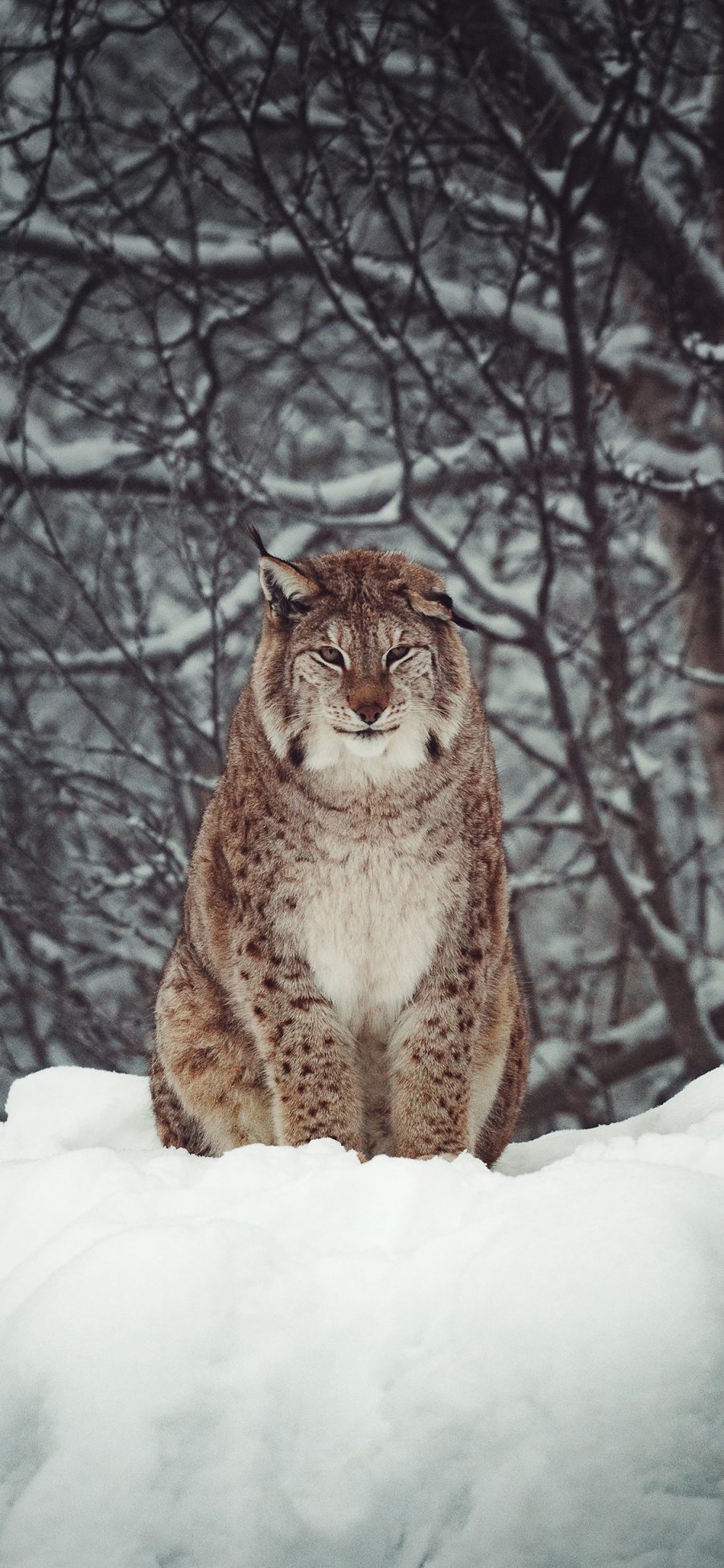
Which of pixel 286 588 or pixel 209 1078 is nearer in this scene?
pixel 286 588

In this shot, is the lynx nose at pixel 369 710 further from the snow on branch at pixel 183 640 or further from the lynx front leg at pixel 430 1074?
the snow on branch at pixel 183 640

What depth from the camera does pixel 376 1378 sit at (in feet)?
6.44

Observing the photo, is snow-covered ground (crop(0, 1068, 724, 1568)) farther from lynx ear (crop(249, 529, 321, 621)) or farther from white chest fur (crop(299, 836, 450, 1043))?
lynx ear (crop(249, 529, 321, 621))

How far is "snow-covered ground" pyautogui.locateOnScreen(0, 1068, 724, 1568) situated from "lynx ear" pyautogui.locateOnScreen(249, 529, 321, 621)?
5.12 feet

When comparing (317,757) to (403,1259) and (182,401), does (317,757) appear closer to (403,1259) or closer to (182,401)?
(403,1259)

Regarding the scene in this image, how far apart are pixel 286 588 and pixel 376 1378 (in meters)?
2.02

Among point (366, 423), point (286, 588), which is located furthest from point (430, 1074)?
point (366, 423)

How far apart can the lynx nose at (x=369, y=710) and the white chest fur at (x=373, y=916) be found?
1.01ft

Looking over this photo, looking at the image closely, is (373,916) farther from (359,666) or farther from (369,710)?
(359,666)

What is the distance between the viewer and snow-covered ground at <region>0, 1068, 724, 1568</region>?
5.87 ft

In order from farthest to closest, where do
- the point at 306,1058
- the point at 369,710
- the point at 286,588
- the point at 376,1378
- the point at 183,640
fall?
the point at 183,640 < the point at 286,588 < the point at 306,1058 < the point at 369,710 < the point at 376,1378

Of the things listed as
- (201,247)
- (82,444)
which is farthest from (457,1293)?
(201,247)

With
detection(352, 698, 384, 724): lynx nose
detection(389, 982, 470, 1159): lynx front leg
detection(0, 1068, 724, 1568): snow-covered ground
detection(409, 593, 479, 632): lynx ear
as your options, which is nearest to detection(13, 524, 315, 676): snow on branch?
detection(409, 593, 479, 632): lynx ear

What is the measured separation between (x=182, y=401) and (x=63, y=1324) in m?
5.07
